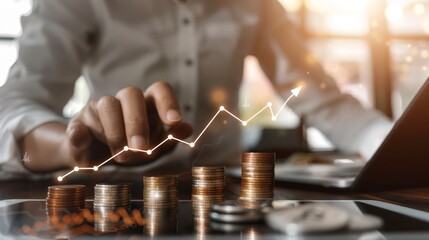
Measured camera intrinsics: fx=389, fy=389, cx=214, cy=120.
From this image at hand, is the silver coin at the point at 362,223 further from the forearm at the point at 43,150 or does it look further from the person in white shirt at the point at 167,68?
the forearm at the point at 43,150

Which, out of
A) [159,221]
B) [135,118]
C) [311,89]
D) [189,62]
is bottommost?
[159,221]

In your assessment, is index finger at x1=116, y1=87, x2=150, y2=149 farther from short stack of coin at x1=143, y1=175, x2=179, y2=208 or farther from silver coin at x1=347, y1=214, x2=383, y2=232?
silver coin at x1=347, y1=214, x2=383, y2=232

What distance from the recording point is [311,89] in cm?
96

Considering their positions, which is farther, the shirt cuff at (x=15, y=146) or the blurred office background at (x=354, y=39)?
the blurred office background at (x=354, y=39)

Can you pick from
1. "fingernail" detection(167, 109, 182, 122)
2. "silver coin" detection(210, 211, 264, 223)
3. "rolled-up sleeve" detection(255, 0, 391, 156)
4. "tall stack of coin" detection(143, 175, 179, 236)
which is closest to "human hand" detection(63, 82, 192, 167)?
"fingernail" detection(167, 109, 182, 122)

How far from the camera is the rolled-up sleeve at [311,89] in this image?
3.08ft

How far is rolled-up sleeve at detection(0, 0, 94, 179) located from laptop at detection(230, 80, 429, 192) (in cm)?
51

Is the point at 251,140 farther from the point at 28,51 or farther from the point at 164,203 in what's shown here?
the point at 164,203

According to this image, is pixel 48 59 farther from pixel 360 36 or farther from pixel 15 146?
pixel 360 36

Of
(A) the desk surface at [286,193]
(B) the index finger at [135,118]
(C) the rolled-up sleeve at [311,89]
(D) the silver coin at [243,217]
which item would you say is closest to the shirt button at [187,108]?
(C) the rolled-up sleeve at [311,89]

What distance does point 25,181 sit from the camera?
63cm

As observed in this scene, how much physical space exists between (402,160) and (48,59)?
0.84 m

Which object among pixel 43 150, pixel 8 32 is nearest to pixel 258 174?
pixel 43 150

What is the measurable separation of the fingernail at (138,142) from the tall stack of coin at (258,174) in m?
0.13
